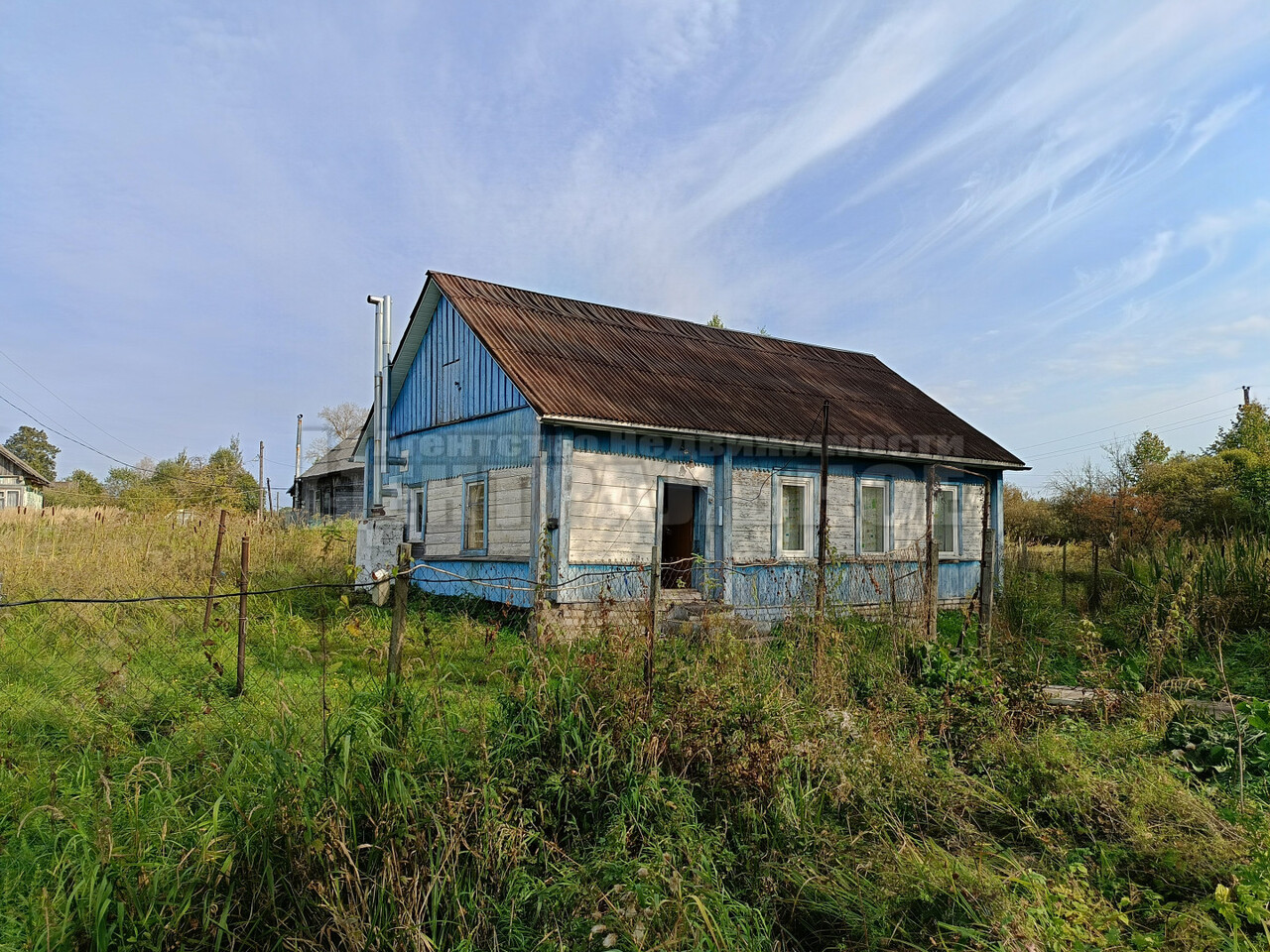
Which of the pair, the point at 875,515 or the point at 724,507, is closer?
the point at 724,507

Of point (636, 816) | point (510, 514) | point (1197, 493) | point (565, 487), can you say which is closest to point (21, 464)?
point (510, 514)

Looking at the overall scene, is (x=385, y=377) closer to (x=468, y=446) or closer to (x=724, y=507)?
(x=468, y=446)

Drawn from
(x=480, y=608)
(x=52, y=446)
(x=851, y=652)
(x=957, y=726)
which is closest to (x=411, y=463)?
(x=480, y=608)

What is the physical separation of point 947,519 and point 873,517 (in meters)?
2.16

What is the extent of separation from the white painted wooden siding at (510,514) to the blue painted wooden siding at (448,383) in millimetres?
1060

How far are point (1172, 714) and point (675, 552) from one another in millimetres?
10155

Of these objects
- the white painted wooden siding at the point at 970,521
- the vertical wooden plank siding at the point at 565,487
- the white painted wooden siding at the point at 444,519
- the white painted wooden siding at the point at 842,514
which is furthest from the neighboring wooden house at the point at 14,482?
the white painted wooden siding at the point at 970,521

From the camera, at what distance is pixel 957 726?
552 centimetres

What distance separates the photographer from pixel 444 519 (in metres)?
14.3

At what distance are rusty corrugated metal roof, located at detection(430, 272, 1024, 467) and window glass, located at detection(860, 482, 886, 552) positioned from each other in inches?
34.1

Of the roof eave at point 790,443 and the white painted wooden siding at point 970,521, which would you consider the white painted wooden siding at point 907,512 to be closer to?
the roof eave at point 790,443

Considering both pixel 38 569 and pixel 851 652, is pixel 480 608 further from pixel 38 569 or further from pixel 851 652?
pixel 851 652

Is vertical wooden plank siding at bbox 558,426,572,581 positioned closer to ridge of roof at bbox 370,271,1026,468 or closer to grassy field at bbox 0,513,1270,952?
ridge of roof at bbox 370,271,1026,468

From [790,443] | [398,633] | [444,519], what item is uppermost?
[790,443]
